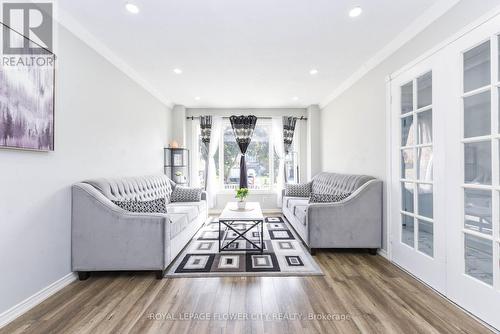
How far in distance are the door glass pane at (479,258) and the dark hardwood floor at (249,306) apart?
321 millimetres

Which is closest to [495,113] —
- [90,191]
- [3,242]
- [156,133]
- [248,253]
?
[248,253]

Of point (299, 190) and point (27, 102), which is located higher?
point (27, 102)

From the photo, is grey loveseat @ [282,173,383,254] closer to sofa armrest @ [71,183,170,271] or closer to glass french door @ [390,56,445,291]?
glass french door @ [390,56,445,291]

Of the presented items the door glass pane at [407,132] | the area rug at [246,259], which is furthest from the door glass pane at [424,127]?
the area rug at [246,259]

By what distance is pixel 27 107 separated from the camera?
1.95 metres

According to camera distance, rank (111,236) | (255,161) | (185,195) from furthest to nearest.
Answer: (255,161) → (185,195) → (111,236)

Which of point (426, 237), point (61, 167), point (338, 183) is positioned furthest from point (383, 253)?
point (61, 167)

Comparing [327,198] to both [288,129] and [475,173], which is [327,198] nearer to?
[475,173]

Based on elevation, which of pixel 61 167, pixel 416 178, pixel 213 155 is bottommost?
pixel 416 178

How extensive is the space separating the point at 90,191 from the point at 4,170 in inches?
27.9

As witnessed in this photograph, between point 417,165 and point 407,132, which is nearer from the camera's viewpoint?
point 417,165

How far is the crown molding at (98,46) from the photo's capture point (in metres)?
A: 2.32

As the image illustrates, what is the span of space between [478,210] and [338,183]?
6.93ft

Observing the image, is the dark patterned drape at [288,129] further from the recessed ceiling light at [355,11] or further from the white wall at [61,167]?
the recessed ceiling light at [355,11]
